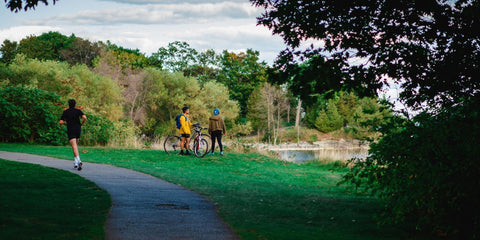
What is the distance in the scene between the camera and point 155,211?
275 inches

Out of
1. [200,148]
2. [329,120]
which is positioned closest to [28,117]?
[200,148]

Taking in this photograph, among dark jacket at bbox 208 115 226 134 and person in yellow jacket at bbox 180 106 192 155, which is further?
dark jacket at bbox 208 115 226 134

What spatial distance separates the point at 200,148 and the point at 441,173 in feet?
41.5

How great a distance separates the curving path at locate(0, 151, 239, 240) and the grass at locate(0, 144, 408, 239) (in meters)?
0.32

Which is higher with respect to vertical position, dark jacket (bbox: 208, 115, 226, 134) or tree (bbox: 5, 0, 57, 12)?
tree (bbox: 5, 0, 57, 12)

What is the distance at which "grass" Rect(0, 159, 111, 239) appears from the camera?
5180 millimetres

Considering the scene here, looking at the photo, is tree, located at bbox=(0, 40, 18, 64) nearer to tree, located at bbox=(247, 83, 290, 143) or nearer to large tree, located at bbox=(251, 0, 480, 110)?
tree, located at bbox=(247, 83, 290, 143)

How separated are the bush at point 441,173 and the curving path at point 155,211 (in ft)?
7.64

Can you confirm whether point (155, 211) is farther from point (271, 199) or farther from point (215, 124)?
point (215, 124)

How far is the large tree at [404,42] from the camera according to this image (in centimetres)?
666

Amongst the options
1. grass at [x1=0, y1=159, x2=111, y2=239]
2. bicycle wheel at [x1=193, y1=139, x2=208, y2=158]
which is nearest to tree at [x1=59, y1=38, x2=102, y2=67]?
bicycle wheel at [x1=193, y1=139, x2=208, y2=158]

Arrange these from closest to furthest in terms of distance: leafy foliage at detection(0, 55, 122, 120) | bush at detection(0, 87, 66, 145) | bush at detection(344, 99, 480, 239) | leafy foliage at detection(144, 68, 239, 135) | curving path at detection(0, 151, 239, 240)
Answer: bush at detection(344, 99, 480, 239) < curving path at detection(0, 151, 239, 240) < bush at detection(0, 87, 66, 145) < leafy foliage at detection(0, 55, 122, 120) < leafy foliage at detection(144, 68, 239, 135)

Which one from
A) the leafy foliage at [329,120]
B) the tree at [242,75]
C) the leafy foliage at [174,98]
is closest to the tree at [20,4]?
the leafy foliage at [174,98]

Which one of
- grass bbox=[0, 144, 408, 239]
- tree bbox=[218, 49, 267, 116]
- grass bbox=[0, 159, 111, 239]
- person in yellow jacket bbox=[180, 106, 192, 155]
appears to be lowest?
grass bbox=[0, 144, 408, 239]
